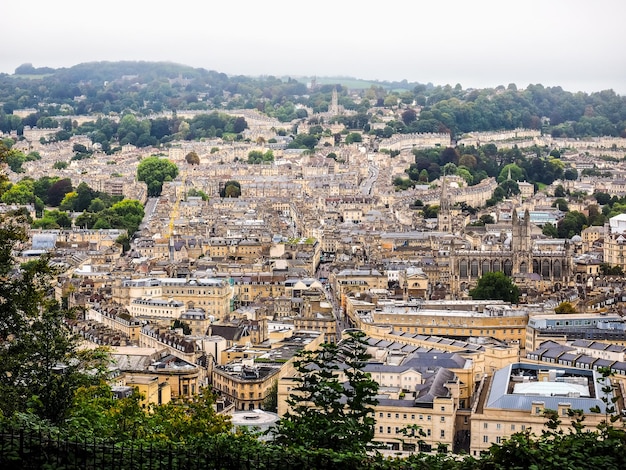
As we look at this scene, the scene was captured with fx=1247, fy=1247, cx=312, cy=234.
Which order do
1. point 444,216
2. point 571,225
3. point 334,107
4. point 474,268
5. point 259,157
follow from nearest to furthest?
point 474,268 → point 444,216 → point 571,225 → point 259,157 → point 334,107

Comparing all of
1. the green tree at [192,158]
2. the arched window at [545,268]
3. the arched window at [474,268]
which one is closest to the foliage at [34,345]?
the arched window at [474,268]

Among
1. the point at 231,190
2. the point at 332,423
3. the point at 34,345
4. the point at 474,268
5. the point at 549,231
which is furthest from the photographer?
the point at 231,190

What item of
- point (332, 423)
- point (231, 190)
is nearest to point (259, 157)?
point (231, 190)

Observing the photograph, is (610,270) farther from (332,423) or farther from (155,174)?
(332,423)

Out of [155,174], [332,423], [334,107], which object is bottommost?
[155,174]

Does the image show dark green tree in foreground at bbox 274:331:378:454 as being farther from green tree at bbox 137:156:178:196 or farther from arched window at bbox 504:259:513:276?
green tree at bbox 137:156:178:196

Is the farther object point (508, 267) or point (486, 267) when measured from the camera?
point (508, 267)
